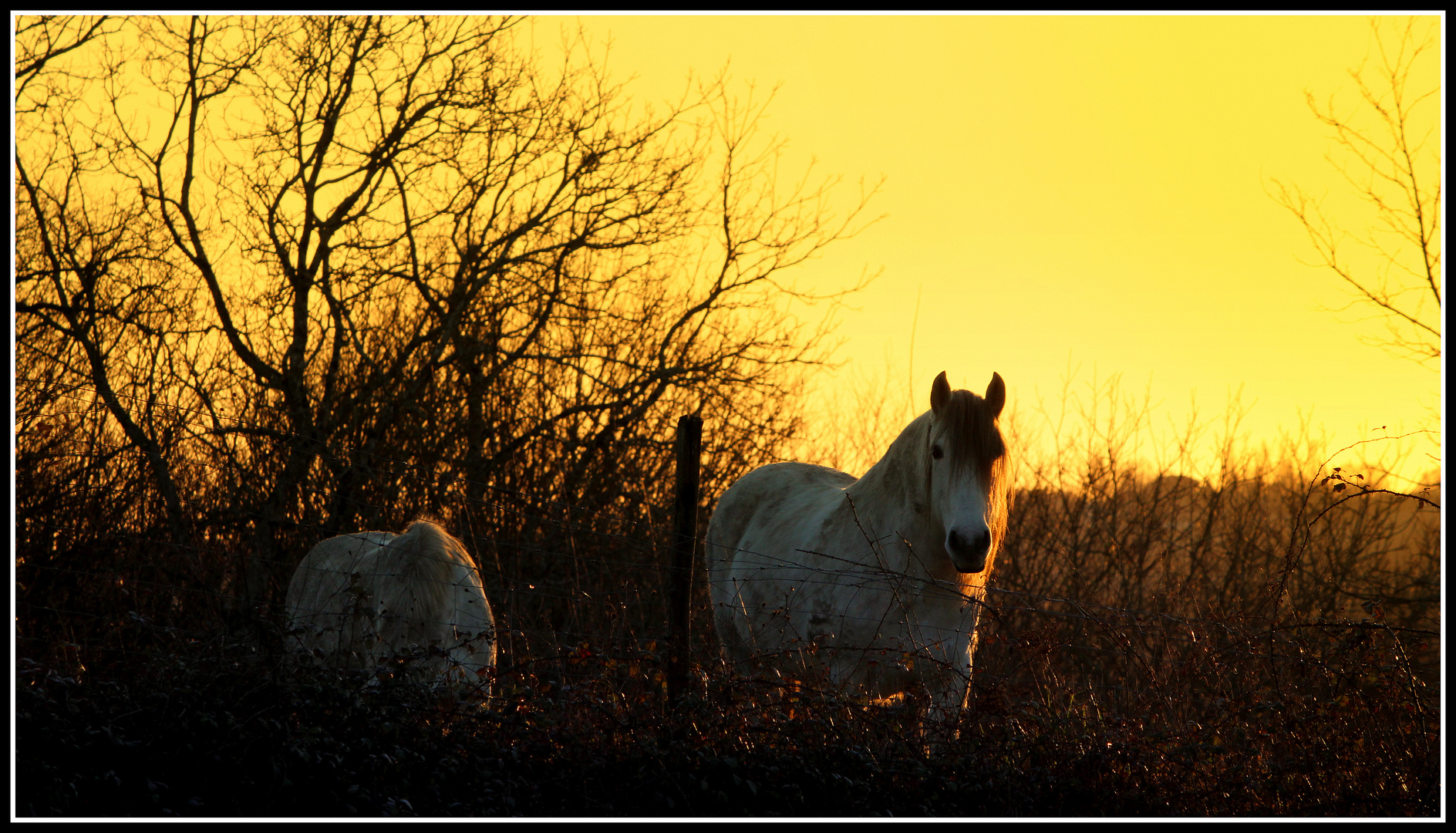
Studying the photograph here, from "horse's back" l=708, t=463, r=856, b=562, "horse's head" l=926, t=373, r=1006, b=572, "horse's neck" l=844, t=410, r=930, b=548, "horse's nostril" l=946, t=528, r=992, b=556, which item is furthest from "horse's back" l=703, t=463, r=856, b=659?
"horse's nostril" l=946, t=528, r=992, b=556

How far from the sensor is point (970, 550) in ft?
13.3

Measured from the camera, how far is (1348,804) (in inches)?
140

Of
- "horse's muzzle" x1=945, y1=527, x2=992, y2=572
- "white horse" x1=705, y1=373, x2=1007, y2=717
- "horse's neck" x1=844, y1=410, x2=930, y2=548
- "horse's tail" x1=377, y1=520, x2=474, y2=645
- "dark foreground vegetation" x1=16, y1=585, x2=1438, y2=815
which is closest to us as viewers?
"dark foreground vegetation" x1=16, y1=585, x2=1438, y2=815

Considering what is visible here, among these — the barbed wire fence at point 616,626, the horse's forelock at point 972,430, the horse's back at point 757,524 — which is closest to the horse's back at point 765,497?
the horse's back at point 757,524

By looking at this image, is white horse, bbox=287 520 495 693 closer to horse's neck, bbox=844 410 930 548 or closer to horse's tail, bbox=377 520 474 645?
horse's tail, bbox=377 520 474 645

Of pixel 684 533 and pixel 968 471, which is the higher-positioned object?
pixel 968 471

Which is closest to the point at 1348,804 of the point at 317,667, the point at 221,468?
the point at 317,667

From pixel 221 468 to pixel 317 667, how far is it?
4473mm

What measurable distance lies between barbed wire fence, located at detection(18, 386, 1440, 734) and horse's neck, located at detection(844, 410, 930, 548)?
0.30m

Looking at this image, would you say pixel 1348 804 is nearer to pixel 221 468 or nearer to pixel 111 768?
pixel 111 768

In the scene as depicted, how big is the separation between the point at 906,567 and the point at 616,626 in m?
1.79

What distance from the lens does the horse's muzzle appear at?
4059 millimetres

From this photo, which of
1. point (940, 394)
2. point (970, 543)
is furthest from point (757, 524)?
point (970, 543)

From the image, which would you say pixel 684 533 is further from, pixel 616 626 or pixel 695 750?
pixel 616 626
